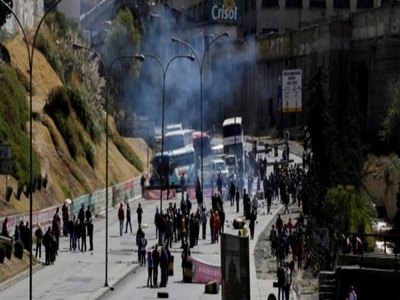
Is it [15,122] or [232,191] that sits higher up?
[15,122]

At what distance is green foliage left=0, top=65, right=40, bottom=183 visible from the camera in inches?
2108

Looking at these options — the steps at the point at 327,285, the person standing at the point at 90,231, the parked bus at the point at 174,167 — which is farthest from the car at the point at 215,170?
the steps at the point at 327,285

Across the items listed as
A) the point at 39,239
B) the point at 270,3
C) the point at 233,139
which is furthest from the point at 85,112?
the point at 270,3

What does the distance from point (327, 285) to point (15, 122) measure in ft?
72.0

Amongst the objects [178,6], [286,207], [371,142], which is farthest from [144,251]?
[178,6]

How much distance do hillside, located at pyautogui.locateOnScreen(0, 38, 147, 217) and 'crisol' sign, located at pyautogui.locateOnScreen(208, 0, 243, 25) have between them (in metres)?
49.0

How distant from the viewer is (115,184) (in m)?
67.6

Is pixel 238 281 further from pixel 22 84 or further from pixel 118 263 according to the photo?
pixel 22 84

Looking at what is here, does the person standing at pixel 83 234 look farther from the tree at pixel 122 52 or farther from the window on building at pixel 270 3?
the window on building at pixel 270 3

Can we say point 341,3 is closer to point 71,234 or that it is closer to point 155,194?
point 155,194

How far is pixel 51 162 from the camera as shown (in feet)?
201

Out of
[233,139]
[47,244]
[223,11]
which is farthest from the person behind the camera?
[223,11]

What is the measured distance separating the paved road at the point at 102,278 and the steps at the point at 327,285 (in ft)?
5.01

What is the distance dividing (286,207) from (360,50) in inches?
1575
